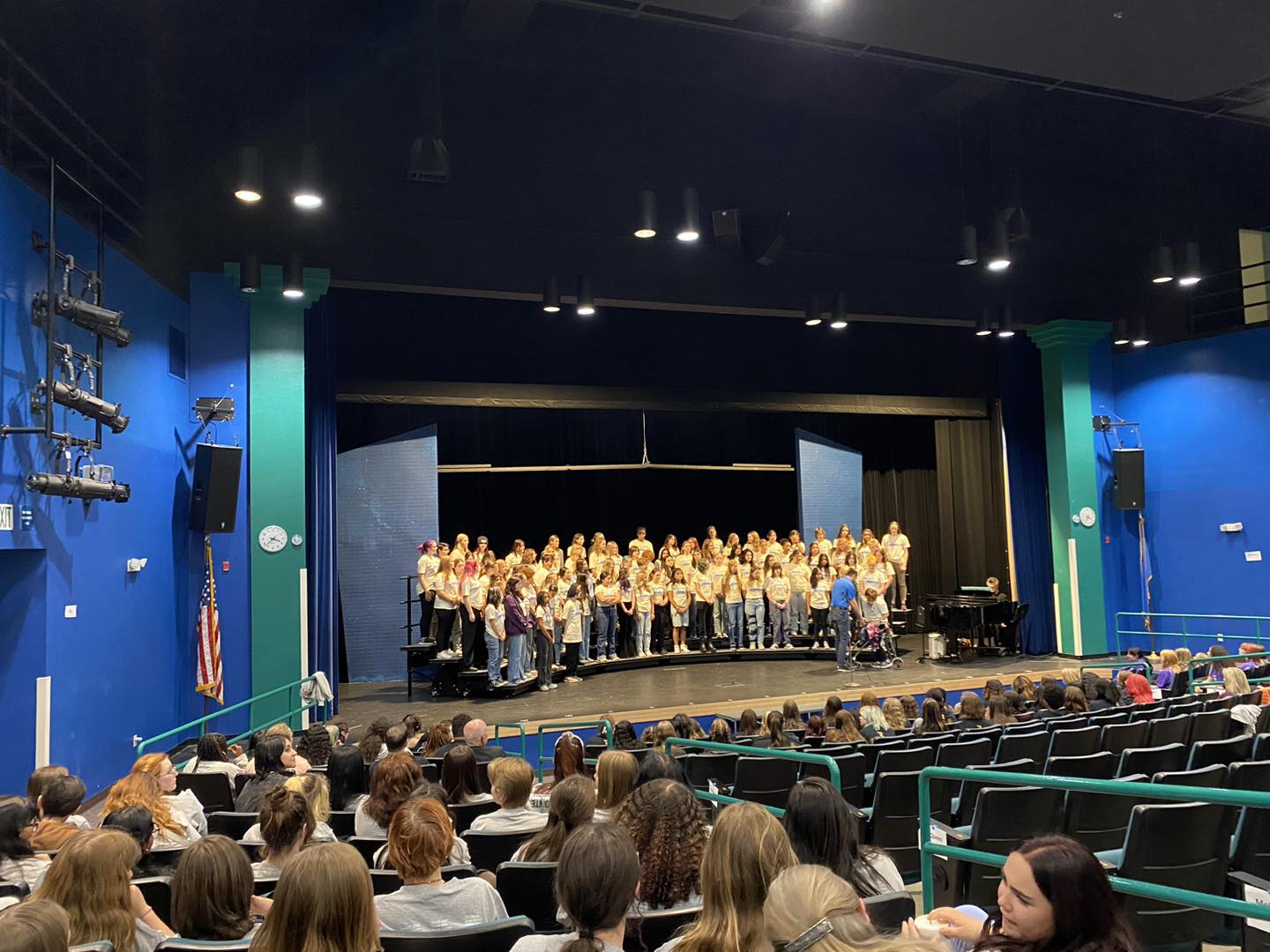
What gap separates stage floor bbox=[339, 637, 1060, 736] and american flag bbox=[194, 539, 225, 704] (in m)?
1.40

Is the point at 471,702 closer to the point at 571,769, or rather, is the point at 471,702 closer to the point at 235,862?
the point at 571,769

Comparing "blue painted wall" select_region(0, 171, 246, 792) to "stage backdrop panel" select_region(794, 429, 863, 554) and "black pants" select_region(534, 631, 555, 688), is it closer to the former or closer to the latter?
"black pants" select_region(534, 631, 555, 688)

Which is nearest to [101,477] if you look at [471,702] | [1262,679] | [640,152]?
[471,702]

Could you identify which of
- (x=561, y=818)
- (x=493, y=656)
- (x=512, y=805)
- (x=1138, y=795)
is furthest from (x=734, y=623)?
(x=1138, y=795)

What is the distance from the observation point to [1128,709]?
6793mm

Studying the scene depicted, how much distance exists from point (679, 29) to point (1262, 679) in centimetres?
760

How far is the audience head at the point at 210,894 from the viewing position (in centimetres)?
245

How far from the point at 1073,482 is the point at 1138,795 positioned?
13.3m

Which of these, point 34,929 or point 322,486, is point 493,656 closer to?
point 322,486

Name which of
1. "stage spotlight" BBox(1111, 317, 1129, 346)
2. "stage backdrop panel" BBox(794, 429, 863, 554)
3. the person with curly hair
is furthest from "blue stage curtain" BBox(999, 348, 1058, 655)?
the person with curly hair

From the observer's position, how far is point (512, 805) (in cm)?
405

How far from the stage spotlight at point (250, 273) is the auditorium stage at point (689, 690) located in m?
4.73

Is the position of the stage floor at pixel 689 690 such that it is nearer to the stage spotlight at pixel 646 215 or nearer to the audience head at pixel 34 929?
the stage spotlight at pixel 646 215

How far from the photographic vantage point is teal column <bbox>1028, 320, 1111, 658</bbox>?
1501 centimetres
